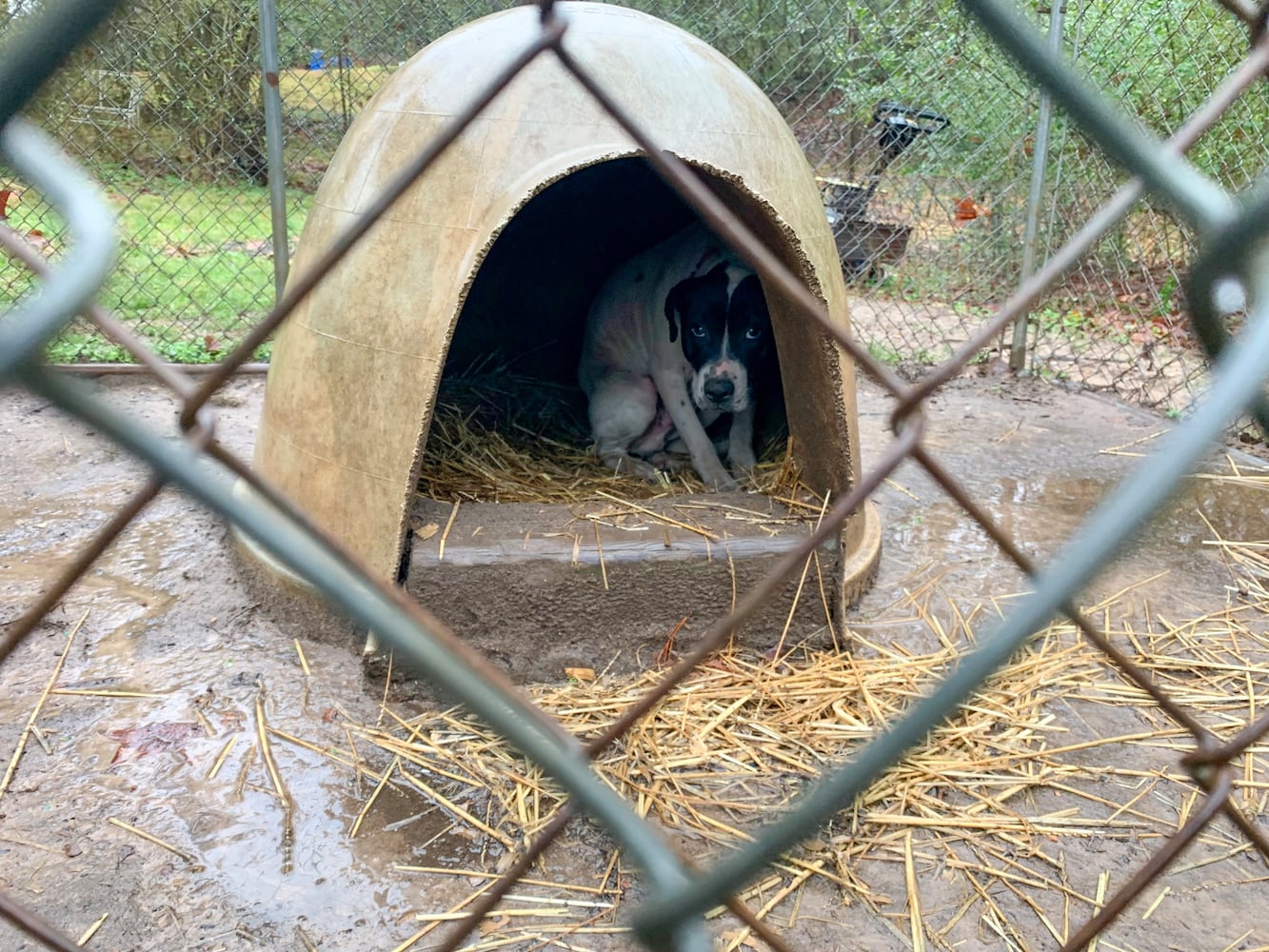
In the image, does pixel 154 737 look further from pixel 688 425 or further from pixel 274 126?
pixel 274 126

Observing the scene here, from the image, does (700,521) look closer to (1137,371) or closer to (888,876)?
(888,876)

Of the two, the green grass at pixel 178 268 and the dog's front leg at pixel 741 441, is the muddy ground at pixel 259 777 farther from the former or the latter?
the green grass at pixel 178 268

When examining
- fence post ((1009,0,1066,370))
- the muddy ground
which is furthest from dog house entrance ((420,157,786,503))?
fence post ((1009,0,1066,370))

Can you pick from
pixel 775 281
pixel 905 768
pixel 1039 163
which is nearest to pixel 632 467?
pixel 905 768

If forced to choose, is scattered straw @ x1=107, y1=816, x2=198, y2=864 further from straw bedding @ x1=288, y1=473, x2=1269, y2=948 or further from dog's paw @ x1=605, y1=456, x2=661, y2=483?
dog's paw @ x1=605, y1=456, x2=661, y2=483

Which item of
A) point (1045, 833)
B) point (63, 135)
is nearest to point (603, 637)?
point (1045, 833)

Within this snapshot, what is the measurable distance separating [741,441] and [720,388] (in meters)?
0.27

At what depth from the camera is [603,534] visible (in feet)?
9.36

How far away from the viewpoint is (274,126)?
16.4 ft

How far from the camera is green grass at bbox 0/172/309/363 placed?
5.93 m

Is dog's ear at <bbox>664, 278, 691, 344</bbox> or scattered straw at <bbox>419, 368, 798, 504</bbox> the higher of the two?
dog's ear at <bbox>664, 278, 691, 344</bbox>

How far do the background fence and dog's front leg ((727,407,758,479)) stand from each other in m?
2.36

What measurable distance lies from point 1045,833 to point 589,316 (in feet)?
8.78

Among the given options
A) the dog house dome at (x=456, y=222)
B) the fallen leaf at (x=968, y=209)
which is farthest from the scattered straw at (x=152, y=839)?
the fallen leaf at (x=968, y=209)
